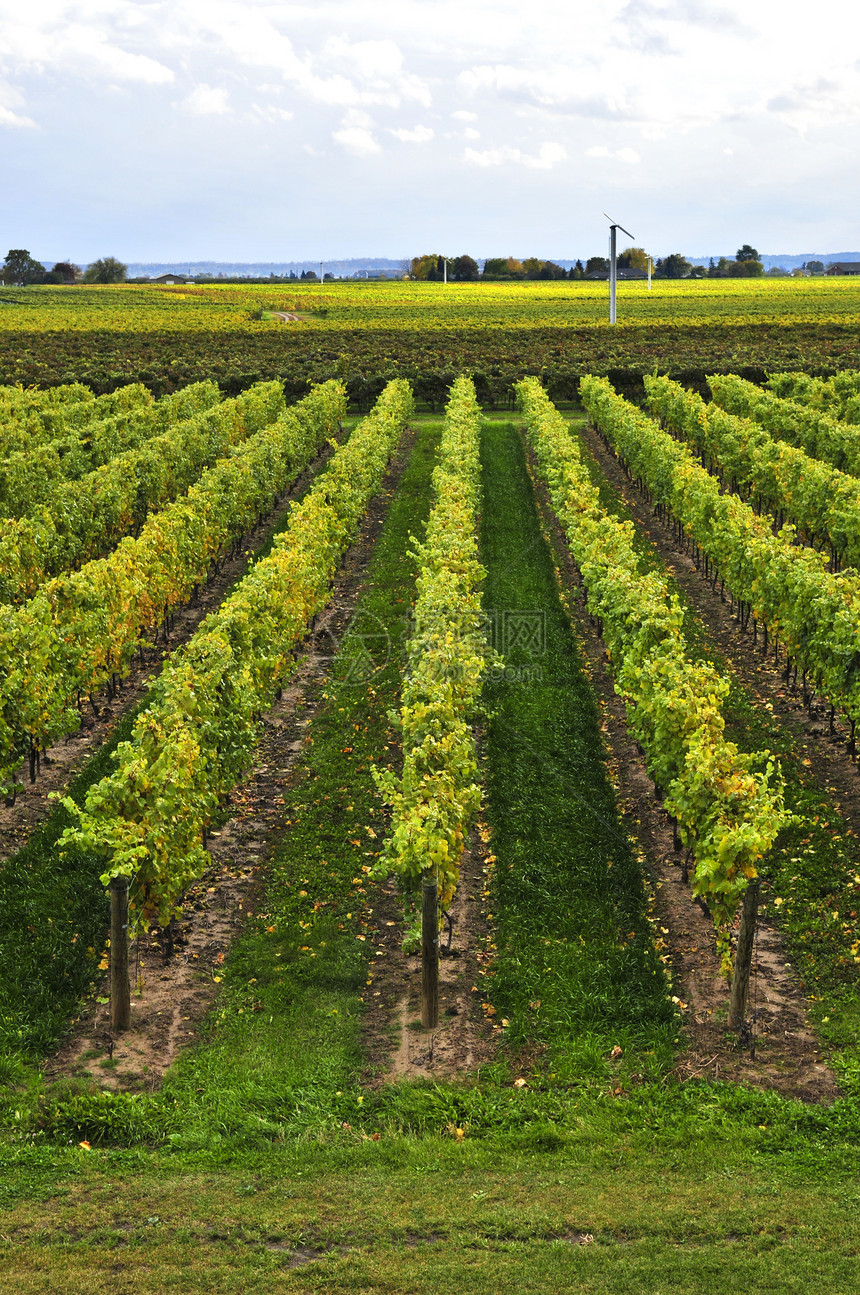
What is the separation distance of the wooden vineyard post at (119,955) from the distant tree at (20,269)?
194 meters

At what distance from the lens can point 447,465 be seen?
99.5 feet

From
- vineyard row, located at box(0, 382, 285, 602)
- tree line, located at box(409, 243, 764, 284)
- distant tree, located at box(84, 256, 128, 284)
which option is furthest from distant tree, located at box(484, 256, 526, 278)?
vineyard row, located at box(0, 382, 285, 602)

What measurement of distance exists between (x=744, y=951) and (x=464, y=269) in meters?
176

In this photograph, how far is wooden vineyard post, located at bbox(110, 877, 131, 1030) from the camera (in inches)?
418

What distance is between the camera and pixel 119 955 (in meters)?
10.7

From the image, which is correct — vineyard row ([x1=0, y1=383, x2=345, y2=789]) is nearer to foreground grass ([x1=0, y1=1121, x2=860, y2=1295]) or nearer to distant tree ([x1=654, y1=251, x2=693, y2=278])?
foreground grass ([x1=0, y1=1121, x2=860, y2=1295])

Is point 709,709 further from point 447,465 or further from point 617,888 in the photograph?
point 447,465

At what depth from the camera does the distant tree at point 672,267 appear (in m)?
176

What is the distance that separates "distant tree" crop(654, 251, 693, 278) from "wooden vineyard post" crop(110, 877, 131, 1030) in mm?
180946

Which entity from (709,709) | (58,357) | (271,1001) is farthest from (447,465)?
(58,357)

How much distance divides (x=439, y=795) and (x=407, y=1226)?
14.6ft

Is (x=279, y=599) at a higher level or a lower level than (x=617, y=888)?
higher

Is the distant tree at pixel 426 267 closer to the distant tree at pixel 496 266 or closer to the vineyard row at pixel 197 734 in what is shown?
the distant tree at pixel 496 266

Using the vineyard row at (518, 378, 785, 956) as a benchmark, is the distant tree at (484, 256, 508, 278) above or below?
above
